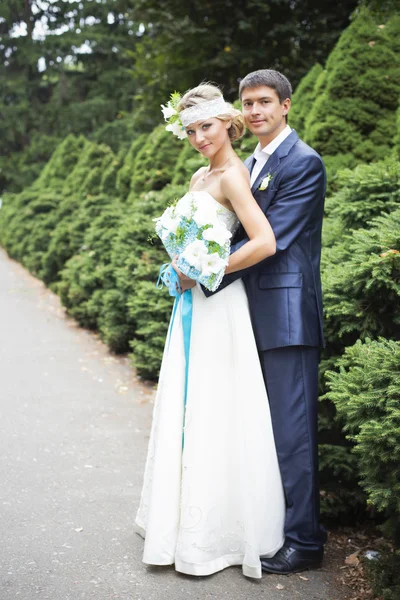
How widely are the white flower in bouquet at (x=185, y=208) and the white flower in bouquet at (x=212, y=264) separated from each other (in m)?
0.25

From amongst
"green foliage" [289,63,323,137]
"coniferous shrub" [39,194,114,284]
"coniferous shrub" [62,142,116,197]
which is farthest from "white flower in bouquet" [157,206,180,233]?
"coniferous shrub" [62,142,116,197]

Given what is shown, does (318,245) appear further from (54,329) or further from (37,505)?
(54,329)

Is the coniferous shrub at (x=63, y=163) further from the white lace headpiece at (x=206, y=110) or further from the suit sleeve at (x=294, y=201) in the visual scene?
the suit sleeve at (x=294, y=201)

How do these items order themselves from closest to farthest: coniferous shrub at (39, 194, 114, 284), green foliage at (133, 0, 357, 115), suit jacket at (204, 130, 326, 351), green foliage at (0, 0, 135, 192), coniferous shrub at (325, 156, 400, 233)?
suit jacket at (204, 130, 326, 351) → coniferous shrub at (325, 156, 400, 233) → coniferous shrub at (39, 194, 114, 284) → green foliage at (133, 0, 357, 115) → green foliage at (0, 0, 135, 192)

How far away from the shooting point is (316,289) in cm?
337

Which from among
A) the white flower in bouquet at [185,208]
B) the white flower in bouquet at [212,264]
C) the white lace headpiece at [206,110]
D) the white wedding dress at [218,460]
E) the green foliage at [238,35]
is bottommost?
the white wedding dress at [218,460]

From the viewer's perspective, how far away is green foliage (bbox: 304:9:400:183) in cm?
772

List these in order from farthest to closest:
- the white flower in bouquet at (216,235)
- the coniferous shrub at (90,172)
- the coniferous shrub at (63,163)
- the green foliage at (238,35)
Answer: the coniferous shrub at (63,163), the coniferous shrub at (90,172), the green foliage at (238,35), the white flower in bouquet at (216,235)

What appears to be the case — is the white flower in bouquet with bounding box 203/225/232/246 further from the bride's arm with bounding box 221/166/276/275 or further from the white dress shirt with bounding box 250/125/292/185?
the white dress shirt with bounding box 250/125/292/185

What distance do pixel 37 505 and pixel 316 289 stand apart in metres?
2.15

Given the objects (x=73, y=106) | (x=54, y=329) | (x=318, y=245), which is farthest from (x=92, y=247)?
(x=73, y=106)

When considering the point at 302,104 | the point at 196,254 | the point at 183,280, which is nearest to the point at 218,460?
the point at 183,280

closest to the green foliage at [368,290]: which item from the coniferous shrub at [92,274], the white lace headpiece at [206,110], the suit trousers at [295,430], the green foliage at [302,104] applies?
the suit trousers at [295,430]

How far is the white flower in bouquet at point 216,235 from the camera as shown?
313 centimetres
